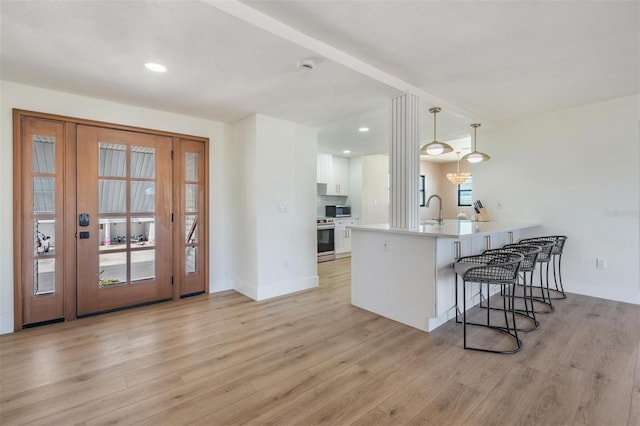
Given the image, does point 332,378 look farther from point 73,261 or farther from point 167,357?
point 73,261

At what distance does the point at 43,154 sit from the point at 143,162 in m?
0.90

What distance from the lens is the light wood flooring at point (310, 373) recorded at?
178cm

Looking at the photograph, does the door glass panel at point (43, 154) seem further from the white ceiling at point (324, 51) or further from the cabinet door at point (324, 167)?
the cabinet door at point (324, 167)

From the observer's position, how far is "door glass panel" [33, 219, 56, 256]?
3.08 metres

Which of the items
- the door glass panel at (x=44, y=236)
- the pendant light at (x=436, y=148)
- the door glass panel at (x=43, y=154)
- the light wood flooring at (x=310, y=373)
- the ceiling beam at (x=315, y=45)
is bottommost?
the light wood flooring at (x=310, y=373)

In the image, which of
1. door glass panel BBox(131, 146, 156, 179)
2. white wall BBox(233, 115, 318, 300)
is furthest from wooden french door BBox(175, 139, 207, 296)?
white wall BBox(233, 115, 318, 300)

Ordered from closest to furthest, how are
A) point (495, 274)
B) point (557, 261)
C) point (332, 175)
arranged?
point (495, 274), point (557, 261), point (332, 175)

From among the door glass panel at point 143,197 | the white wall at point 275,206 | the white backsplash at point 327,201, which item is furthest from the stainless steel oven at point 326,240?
the door glass panel at point 143,197

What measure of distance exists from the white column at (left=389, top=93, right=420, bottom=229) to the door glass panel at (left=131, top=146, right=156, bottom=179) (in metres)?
2.91

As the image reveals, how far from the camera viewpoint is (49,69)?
8.61ft

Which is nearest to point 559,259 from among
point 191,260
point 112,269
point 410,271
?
point 410,271

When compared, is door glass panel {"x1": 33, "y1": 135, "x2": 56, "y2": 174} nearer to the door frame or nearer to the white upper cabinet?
the door frame

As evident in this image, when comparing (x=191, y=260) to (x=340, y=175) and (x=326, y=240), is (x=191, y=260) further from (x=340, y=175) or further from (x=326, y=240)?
(x=340, y=175)

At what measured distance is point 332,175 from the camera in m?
7.28
